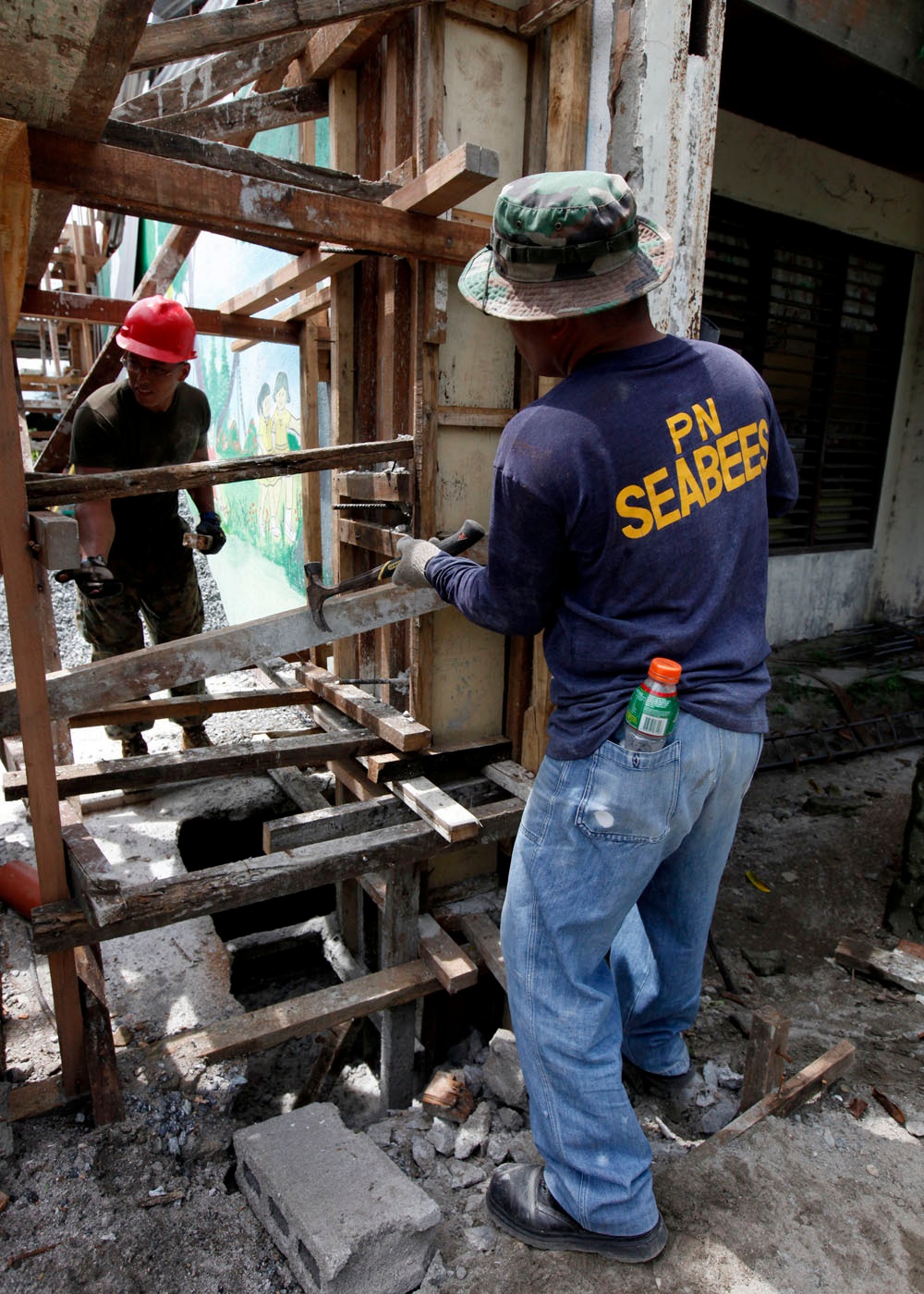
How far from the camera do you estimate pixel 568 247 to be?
165 centimetres

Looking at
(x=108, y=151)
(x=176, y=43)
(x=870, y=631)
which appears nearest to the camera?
(x=108, y=151)

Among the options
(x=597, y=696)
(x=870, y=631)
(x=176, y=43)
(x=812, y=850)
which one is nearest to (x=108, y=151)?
(x=176, y=43)

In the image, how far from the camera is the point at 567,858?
1.80 metres

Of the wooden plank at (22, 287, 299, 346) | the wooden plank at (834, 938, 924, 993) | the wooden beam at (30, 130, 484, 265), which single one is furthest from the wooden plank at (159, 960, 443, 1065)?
the wooden plank at (22, 287, 299, 346)

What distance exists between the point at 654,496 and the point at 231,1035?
85.8 inches

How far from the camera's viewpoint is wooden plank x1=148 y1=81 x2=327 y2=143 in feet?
10.3

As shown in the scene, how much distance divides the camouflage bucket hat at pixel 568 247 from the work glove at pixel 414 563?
27.5 inches

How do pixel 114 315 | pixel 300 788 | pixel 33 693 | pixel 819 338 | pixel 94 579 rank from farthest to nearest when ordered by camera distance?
pixel 819 338 < pixel 300 788 < pixel 114 315 < pixel 94 579 < pixel 33 693

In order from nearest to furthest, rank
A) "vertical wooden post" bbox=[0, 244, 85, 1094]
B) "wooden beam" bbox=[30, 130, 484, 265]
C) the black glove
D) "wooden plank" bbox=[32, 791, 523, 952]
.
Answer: "vertical wooden post" bbox=[0, 244, 85, 1094] → "wooden beam" bbox=[30, 130, 484, 265] → "wooden plank" bbox=[32, 791, 523, 952] → the black glove

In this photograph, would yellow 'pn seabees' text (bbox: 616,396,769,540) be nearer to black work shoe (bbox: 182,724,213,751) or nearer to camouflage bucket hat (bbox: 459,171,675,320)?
camouflage bucket hat (bbox: 459,171,675,320)

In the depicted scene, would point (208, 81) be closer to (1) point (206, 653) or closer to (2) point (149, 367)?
(2) point (149, 367)

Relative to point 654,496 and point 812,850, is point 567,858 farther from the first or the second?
point 812,850

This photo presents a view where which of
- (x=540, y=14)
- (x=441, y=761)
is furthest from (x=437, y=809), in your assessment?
(x=540, y=14)

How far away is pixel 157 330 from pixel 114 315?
31.1 inches
